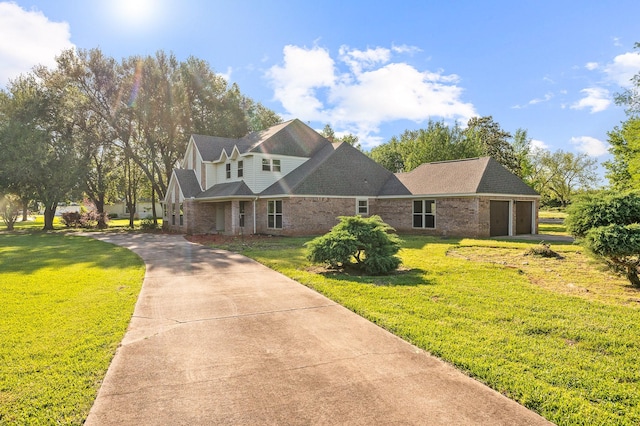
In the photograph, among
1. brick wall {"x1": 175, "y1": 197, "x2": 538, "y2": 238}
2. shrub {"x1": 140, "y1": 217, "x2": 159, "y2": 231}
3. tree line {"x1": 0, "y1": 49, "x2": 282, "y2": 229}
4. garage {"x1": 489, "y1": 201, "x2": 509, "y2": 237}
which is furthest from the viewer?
shrub {"x1": 140, "y1": 217, "x2": 159, "y2": 231}

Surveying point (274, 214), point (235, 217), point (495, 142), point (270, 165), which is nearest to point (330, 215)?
point (274, 214)

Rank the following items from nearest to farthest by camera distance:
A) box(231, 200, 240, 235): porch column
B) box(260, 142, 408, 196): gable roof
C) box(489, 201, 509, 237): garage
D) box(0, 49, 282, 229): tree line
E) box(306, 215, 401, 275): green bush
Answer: box(306, 215, 401, 275): green bush, box(489, 201, 509, 237): garage, box(260, 142, 408, 196): gable roof, box(231, 200, 240, 235): porch column, box(0, 49, 282, 229): tree line

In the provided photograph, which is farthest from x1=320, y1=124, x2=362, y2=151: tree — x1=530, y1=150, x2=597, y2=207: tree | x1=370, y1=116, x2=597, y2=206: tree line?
x1=530, y1=150, x2=597, y2=207: tree

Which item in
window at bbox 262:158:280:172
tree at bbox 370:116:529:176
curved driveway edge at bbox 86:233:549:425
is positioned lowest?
curved driveway edge at bbox 86:233:549:425

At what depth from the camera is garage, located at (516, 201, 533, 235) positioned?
21.0m

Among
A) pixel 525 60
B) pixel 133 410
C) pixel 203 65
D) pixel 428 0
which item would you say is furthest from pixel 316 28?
pixel 203 65

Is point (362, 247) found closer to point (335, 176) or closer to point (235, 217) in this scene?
point (335, 176)

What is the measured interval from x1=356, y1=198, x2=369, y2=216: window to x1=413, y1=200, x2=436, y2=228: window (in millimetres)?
3215

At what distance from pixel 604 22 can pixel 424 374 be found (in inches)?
520

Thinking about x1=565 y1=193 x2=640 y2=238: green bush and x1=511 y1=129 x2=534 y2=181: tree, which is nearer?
x1=565 y1=193 x2=640 y2=238: green bush

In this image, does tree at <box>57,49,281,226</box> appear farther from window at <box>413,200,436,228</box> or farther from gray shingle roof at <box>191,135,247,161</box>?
window at <box>413,200,436,228</box>

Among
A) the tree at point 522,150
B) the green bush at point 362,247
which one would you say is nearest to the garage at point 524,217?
the green bush at point 362,247

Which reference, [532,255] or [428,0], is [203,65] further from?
[532,255]

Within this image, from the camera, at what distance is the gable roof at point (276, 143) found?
23.9 m
